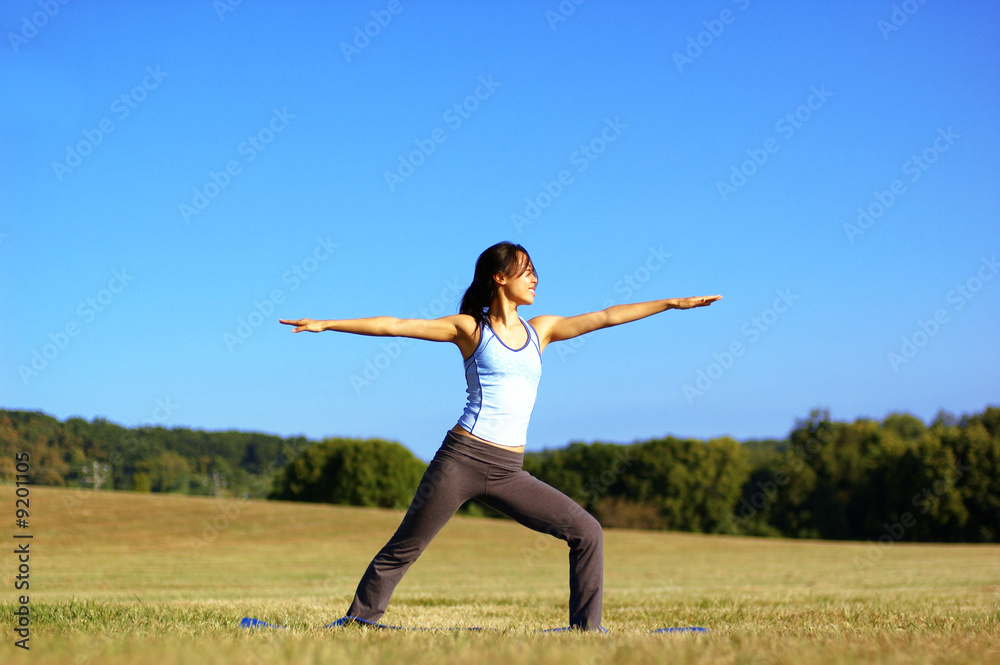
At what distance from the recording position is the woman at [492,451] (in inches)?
221

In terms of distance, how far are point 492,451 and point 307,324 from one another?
149 centimetres

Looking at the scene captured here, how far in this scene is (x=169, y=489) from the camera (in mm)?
54156

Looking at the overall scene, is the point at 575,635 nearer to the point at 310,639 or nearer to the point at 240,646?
the point at 310,639

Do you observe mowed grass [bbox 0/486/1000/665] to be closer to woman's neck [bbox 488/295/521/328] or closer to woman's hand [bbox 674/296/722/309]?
woman's neck [bbox 488/295/521/328]

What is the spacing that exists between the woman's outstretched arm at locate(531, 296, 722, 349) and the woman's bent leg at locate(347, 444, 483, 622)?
1190mm

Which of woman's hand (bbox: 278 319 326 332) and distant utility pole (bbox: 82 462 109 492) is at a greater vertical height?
woman's hand (bbox: 278 319 326 332)

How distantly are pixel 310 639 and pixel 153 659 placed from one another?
4.42ft

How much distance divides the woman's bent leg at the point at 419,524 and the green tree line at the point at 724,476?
45342 millimetres

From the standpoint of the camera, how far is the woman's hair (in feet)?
19.6

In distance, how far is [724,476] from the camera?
254 ft
